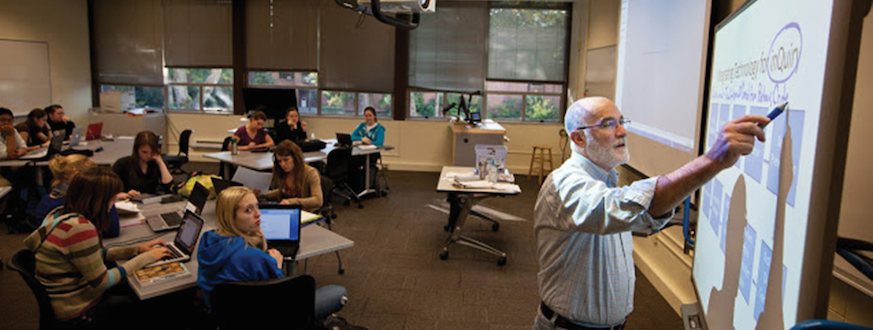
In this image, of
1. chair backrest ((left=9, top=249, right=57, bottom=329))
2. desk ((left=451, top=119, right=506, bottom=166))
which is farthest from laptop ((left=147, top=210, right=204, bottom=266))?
desk ((left=451, top=119, right=506, bottom=166))

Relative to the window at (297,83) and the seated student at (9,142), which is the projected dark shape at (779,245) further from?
the window at (297,83)

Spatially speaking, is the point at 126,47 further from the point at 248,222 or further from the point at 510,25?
the point at 248,222

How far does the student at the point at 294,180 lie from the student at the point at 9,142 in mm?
3412

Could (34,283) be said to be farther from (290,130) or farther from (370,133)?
(370,133)

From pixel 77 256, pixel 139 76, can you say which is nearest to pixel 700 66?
pixel 77 256

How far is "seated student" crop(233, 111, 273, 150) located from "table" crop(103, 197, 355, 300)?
130 inches

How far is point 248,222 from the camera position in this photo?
2752 mm

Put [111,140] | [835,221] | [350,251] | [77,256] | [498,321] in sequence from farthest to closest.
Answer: [111,140] < [350,251] < [498,321] < [77,256] < [835,221]

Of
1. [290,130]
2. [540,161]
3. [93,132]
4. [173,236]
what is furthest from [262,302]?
[540,161]

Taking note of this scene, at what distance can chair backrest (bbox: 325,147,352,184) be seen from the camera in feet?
22.3

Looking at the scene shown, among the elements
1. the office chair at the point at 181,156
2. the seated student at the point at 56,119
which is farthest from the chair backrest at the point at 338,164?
the seated student at the point at 56,119

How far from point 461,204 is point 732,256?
166 inches

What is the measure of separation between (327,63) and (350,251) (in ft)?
17.9

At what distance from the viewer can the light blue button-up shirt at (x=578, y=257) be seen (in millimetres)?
1722
